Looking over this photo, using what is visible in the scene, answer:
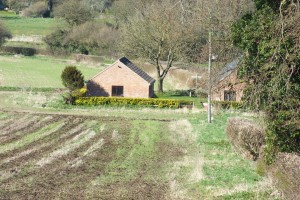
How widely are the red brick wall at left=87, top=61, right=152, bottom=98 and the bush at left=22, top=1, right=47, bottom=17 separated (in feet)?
247

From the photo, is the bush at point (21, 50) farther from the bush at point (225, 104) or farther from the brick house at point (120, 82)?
the bush at point (225, 104)

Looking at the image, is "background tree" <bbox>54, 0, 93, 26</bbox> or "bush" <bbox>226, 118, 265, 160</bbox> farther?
"background tree" <bbox>54, 0, 93, 26</bbox>

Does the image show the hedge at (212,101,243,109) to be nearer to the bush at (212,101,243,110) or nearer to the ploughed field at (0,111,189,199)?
the bush at (212,101,243,110)

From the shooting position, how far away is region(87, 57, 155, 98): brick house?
46.9 m

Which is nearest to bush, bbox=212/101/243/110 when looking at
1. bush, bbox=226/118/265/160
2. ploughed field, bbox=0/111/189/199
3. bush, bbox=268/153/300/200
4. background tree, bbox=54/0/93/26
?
ploughed field, bbox=0/111/189/199

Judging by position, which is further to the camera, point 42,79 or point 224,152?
point 42,79

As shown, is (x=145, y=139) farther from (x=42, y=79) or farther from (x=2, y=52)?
(x=2, y=52)

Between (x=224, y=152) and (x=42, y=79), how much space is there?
40398 millimetres

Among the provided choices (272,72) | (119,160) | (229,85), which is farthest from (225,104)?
(272,72)

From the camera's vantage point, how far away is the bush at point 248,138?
69.2 feet

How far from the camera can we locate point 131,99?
4331cm

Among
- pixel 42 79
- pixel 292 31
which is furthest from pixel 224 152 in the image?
pixel 42 79

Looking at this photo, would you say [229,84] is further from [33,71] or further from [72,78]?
[33,71]

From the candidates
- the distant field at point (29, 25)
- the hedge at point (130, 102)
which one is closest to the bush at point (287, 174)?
the hedge at point (130, 102)
